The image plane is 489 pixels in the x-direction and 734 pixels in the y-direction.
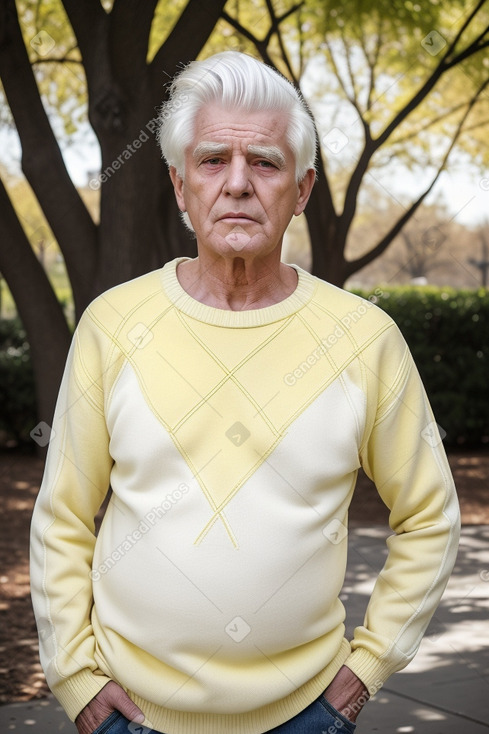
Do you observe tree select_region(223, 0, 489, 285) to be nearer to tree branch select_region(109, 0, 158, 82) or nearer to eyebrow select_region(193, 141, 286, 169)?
tree branch select_region(109, 0, 158, 82)

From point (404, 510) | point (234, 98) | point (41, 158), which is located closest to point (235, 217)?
point (234, 98)

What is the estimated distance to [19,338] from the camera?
13.1 metres

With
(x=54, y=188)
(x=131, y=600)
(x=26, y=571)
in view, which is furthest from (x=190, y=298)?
(x=26, y=571)

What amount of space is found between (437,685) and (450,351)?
8084mm

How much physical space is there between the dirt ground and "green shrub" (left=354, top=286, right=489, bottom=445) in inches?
21.8

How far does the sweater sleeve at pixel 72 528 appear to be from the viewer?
2.17 m

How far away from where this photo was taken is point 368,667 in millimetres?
2248

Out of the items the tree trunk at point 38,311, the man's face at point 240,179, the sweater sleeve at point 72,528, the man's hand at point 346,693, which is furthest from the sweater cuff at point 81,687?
the tree trunk at point 38,311

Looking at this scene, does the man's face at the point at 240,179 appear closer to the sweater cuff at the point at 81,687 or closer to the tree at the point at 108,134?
the sweater cuff at the point at 81,687

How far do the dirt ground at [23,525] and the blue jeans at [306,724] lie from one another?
2750mm

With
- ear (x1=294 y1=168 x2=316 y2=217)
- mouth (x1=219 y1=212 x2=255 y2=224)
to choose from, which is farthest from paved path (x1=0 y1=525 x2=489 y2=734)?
mouth (x1=219 y1=212 x2=255 y2=224)

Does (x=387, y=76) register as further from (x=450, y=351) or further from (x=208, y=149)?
(x=208, y=149)

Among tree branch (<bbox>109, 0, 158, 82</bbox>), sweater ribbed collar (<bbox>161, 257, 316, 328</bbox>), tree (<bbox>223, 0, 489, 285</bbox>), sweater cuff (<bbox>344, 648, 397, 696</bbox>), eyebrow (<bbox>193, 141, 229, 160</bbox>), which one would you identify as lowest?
sweater cuff (<bbox>344, 648, 397, 696</bbox>)

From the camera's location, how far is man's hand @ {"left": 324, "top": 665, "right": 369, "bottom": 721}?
2199 millimetres
